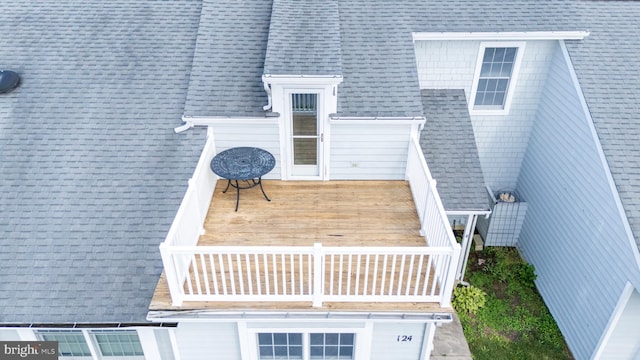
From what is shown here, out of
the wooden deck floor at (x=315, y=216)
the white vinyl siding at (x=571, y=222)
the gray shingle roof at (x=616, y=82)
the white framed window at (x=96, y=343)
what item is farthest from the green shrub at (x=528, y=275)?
the white framed window at (x=96, y=343)

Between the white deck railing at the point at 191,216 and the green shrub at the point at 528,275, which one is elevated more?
the white deck railing at the point at 191,216

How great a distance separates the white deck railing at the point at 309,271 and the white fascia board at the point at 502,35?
3.69 meters

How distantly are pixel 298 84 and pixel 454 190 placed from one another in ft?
12.2

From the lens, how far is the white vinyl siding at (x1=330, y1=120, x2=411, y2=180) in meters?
8.28

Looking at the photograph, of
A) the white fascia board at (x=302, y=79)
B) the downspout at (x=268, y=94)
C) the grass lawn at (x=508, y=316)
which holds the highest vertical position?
the white fascia board at (x=302, y=79)

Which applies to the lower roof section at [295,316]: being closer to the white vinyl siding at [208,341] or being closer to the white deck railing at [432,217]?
the white deck railing at [432,217]

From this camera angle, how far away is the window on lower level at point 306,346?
7023mm

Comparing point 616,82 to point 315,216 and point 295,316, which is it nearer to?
point 315,216

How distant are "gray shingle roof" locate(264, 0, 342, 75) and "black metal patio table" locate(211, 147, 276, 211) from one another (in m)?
1.55

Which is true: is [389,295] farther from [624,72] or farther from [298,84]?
[624,72]

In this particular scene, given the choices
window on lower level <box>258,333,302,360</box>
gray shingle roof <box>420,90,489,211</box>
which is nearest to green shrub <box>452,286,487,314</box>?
gray shingle roof <box>420,90,489,211</box>

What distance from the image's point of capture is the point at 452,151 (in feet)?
30.5

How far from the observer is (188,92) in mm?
8344

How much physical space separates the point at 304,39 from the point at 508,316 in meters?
6.98
